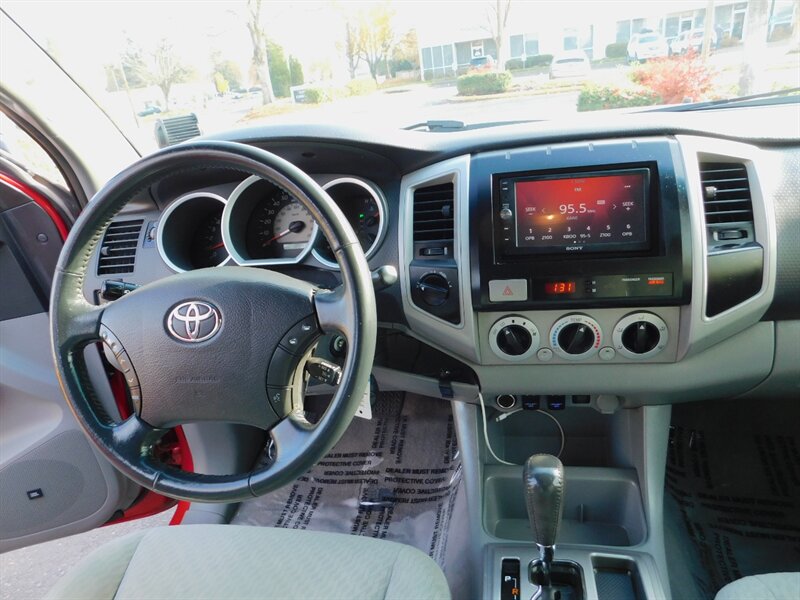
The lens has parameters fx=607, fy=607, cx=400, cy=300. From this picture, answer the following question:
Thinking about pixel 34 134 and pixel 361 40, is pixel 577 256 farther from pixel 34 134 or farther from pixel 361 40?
pixel 34 134

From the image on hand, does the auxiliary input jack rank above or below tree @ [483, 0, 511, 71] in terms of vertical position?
below

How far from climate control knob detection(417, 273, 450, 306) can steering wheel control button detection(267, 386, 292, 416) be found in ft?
1.53

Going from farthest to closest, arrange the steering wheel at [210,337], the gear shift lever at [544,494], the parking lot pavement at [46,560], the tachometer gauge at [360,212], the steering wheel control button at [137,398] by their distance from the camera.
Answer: the parking lot pavement at [46,560], the tachometer gauge at [360,212], the gear shift lever at [544,494], the steering wheel control button at [137,398], the steering wheel at [210,337]

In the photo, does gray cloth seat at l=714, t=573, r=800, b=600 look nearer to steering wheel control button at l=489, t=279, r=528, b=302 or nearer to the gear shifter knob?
the gear shifter knob

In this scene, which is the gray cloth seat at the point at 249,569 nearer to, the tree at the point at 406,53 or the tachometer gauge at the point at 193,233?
the tachometer gauge at the point at 193,233

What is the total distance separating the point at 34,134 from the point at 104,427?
961 millimetres

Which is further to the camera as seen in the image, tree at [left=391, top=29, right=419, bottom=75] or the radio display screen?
tree at [left=391, top=29, right=419, bottom=75]

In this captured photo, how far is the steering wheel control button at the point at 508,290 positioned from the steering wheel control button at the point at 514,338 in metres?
0.06

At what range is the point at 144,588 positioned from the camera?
115 centimetres

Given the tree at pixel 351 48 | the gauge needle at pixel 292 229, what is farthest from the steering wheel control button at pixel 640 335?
the tree at pixel 351 48

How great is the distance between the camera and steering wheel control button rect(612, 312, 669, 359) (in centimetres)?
137

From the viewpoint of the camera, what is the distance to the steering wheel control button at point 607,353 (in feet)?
4.64

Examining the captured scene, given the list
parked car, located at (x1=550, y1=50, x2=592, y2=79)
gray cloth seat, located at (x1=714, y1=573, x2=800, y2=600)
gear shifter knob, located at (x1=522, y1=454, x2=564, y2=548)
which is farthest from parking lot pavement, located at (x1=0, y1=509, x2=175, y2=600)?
parked car, located at (x1=550, y1=50, x2=592, y2=79)

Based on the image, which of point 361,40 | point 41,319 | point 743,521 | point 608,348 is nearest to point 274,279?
point 608,348
